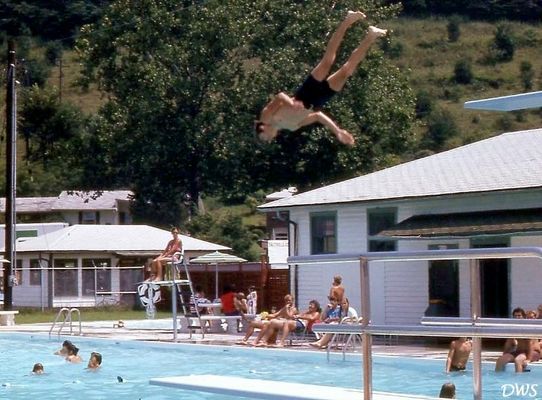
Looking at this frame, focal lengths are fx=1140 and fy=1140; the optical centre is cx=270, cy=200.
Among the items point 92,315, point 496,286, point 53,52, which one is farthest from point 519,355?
point 53,52

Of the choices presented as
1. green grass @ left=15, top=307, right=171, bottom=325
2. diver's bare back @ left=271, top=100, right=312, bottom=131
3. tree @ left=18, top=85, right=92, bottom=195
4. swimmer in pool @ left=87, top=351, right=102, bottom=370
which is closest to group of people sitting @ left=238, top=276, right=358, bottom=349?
swimmer in pool @ left=87, top=351, right=102, bottom=370

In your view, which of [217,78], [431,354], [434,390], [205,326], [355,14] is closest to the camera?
[355,14]

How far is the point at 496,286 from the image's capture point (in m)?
22.5

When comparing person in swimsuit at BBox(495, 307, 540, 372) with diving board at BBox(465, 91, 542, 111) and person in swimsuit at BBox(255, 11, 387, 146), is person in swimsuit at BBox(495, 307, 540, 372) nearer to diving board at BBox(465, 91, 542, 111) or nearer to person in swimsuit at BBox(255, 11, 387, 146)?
diving board at BBox(465, 91, 542, 111)

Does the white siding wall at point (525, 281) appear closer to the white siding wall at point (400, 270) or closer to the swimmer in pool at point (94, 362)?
the white siding wall at point (400, 270)

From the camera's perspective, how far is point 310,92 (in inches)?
357

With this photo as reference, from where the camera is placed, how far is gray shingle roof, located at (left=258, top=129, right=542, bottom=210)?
74.0 feet

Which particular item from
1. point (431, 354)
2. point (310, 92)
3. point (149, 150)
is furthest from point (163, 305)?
point (310, 92)

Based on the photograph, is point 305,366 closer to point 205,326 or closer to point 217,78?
point 205,326

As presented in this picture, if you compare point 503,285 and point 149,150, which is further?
point 149,150

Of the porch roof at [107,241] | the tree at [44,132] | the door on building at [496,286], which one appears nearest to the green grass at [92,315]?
the porch roof at [107,241]

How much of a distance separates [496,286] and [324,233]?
18.2 feet

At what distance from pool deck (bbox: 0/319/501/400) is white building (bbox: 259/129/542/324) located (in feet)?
8.10

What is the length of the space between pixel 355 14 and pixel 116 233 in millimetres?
37855
